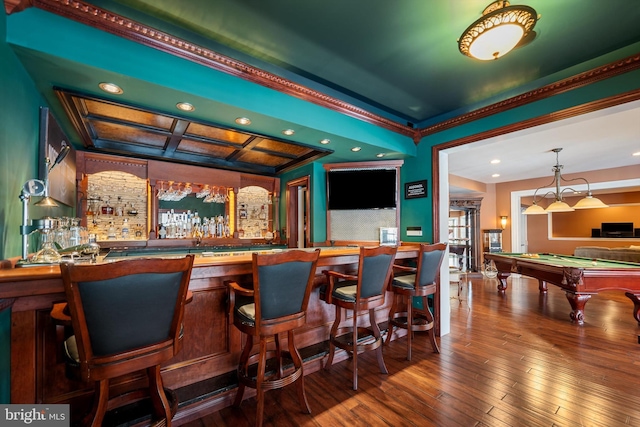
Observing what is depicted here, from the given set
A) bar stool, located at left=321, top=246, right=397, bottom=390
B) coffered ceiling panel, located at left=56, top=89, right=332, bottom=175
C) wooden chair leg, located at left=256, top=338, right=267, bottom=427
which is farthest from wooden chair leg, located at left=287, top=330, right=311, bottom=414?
coffered ceiling panel, located at left=56, top=89, right=332, bottom=175

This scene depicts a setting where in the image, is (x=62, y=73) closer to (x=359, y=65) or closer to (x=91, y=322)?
(x=91, y=322)

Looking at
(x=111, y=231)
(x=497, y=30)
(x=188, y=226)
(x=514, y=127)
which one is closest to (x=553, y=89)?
(x=514, y=127)

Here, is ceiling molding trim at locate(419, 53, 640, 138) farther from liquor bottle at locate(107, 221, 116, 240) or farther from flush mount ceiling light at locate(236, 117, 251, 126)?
liquor bottle at locate(107, 221, 116, 240)

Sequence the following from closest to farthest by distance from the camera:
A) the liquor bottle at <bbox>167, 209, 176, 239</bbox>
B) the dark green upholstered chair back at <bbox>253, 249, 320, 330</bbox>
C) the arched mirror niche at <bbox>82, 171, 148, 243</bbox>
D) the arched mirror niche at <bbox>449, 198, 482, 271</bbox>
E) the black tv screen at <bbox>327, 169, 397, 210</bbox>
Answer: the dark green upholstered chair back at <bbox>253, 249, 320, 330</bbox> → the black tv screen at <bbox>327, 169, 397, 210</bbox> → the arched mirror niche at <bbox>82, 171, 148, 243</bbox> → the liquor bottle at <bbox>167, 209, 176, 239</bbox> → the arched mirror niche at <bbox>449, 198, 482, 271</bbox>

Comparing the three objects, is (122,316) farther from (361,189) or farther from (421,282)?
(361,189)

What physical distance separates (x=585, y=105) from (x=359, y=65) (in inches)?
81.7

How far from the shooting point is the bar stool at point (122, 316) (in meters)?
1.09

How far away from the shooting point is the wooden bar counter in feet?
4.72

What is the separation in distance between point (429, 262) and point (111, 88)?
3160 mm

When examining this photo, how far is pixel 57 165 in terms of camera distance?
2584 millimetres

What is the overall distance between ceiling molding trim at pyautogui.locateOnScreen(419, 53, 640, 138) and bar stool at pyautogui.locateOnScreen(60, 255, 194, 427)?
3.39 metres

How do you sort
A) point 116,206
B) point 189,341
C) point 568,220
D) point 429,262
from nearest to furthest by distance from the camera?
1. point 189,341
2. point 429,262
3. point 116,206
4. point 568,220

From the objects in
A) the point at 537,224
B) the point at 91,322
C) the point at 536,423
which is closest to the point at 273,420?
the point at 91,322

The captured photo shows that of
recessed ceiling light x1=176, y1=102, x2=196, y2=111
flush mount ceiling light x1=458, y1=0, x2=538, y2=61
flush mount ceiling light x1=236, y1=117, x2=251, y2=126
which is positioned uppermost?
flush mount ceiling light x1=458, y1=0, x2=538, y2=61
